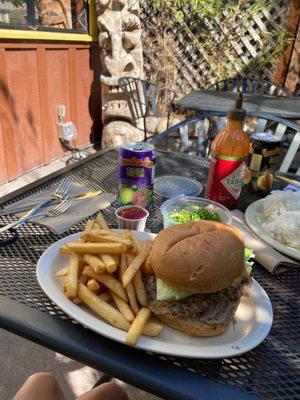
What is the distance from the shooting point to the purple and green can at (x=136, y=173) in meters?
1.35

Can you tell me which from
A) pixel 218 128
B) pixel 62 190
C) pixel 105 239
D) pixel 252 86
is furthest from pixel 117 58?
pixel 105 239

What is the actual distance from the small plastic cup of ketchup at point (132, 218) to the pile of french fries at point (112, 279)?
0.74 feet

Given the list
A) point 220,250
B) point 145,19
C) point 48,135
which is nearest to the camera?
point 220,250

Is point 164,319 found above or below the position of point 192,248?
below

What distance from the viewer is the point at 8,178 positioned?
414 cm

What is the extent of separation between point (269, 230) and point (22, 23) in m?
3.94

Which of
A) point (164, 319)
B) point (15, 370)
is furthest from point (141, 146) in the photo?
point (15, 370)

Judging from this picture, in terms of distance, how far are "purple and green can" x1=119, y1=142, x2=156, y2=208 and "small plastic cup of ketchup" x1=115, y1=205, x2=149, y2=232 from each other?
0.32 feet

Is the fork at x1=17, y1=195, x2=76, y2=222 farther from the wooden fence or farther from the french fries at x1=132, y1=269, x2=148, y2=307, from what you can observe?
the wooden fence

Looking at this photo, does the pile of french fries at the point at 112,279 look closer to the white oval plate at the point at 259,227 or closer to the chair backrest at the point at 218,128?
the white oval plate at the point at 259,227

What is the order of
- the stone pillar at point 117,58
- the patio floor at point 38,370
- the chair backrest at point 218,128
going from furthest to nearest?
the stone pillar at point 117,58, the chair backrest at point 218,128, the patio floor at point 38,370

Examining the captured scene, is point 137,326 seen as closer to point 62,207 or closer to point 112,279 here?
point 112,279

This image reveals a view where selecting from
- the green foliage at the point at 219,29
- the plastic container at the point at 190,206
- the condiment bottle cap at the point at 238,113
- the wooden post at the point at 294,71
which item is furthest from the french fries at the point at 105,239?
the green foliage at the point at 219,29

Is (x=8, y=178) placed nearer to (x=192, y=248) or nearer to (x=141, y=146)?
(x=141, y=146)
